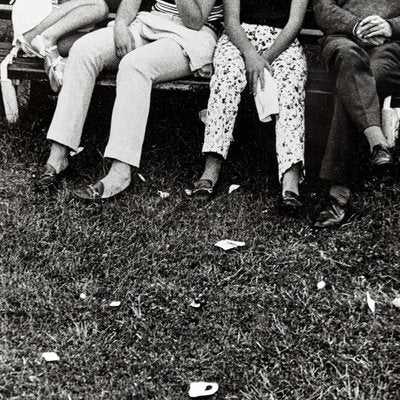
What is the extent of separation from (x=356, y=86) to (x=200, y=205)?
109cm

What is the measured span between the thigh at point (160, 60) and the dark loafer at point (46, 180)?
733mm

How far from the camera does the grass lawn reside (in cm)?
308

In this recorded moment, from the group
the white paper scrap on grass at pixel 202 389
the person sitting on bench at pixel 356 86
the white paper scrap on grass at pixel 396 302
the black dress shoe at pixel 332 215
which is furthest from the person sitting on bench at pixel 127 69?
the white paper scrap on grass at pixel 396 302

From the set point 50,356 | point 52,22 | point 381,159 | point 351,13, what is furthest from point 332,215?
point 52,22

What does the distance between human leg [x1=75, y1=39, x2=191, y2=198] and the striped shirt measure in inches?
16.6

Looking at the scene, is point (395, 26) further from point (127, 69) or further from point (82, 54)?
point (82, 54)

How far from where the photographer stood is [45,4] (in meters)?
4.73

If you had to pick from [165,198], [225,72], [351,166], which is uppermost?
[225,72]

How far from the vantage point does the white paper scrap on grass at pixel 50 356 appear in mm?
3162

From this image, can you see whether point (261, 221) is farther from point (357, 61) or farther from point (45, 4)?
point (45, 4)

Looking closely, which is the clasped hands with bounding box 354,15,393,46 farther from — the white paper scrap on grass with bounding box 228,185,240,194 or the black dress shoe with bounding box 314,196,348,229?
the white paper scrap on grass with bounding box 228,185,240,194

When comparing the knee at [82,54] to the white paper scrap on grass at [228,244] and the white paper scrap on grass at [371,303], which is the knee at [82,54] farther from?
the white paper scrap on grass at [371,303]

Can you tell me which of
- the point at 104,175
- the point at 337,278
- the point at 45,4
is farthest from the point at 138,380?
the point at 45,4

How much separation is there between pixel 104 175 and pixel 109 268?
975 millimetres
